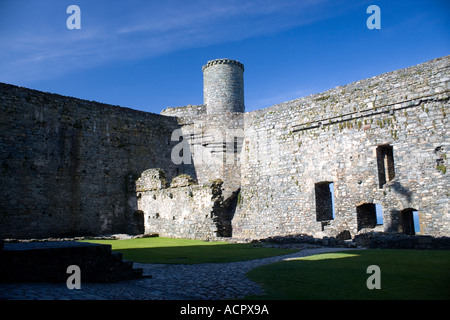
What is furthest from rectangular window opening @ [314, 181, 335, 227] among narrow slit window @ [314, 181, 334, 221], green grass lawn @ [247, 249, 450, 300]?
green grass lawn @ [247, 249, 450, 300]

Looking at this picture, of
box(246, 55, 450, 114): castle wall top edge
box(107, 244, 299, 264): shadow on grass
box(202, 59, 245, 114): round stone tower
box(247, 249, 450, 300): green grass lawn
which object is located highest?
box(202, 59, 245, 114): round stone tower

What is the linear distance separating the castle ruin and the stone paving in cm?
923

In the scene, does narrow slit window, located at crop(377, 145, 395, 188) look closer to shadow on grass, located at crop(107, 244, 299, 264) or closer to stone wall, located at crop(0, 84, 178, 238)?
shadow on grass, located at crop(107, 244, 299, 264)

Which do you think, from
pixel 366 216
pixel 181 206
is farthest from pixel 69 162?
pixel 366 216

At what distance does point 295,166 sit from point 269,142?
81.3 inches

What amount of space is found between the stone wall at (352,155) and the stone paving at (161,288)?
30.2 feet

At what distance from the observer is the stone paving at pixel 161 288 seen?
5223 mm

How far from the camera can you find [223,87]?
29250mm

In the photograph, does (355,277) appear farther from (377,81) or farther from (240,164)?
(240,164)

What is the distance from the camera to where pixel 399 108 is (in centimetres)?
1507

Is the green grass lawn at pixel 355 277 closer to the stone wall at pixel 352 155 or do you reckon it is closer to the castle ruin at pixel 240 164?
the stone wall at pixel 352 155

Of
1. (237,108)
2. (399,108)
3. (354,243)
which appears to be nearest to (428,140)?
(399,108)

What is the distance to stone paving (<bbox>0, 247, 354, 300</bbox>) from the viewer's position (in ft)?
17.1

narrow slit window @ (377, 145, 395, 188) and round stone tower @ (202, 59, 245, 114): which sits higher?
round stone tower @ (202, 59, 245, 114)
